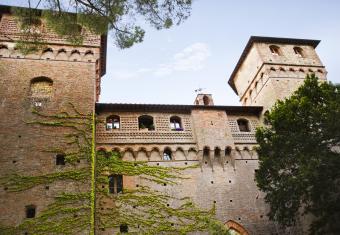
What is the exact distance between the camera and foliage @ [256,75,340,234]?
38.1ft

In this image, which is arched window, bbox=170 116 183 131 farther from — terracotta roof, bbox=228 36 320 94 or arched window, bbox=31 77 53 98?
terracotta roof, bbox=228 36 320 94

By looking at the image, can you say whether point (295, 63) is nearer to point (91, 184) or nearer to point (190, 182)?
point (190, 182)

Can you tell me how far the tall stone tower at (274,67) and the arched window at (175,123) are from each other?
199 inches

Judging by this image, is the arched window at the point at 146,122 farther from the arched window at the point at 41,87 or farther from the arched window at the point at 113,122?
the arched window at the point at 41,87

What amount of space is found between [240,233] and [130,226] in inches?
186

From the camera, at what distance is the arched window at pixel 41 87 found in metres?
16.1

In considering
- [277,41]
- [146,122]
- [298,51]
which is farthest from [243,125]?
[298,51]

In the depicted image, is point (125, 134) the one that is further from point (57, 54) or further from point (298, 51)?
point (298, 51)

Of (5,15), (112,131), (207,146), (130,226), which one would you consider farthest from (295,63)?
(5,15)

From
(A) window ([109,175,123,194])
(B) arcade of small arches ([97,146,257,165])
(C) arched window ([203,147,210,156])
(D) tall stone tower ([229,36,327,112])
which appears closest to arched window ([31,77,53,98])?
(B) arcade of small arches ([97,146,257,165])

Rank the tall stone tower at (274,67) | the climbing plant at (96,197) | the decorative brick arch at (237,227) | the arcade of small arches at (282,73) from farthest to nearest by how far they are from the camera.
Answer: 1. the arcade of small arches at (282,73)
2. the tall stone tower at (274,67)
3. the decorative brick arch at (237,227)
4. the climbing plant at (96,197)

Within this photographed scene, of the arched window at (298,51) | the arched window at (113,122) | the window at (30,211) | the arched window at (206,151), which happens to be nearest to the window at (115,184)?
the arched window at (113,122)

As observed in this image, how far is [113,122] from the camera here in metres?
17.2

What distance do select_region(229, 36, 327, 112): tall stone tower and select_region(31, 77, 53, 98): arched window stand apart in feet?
36.9
